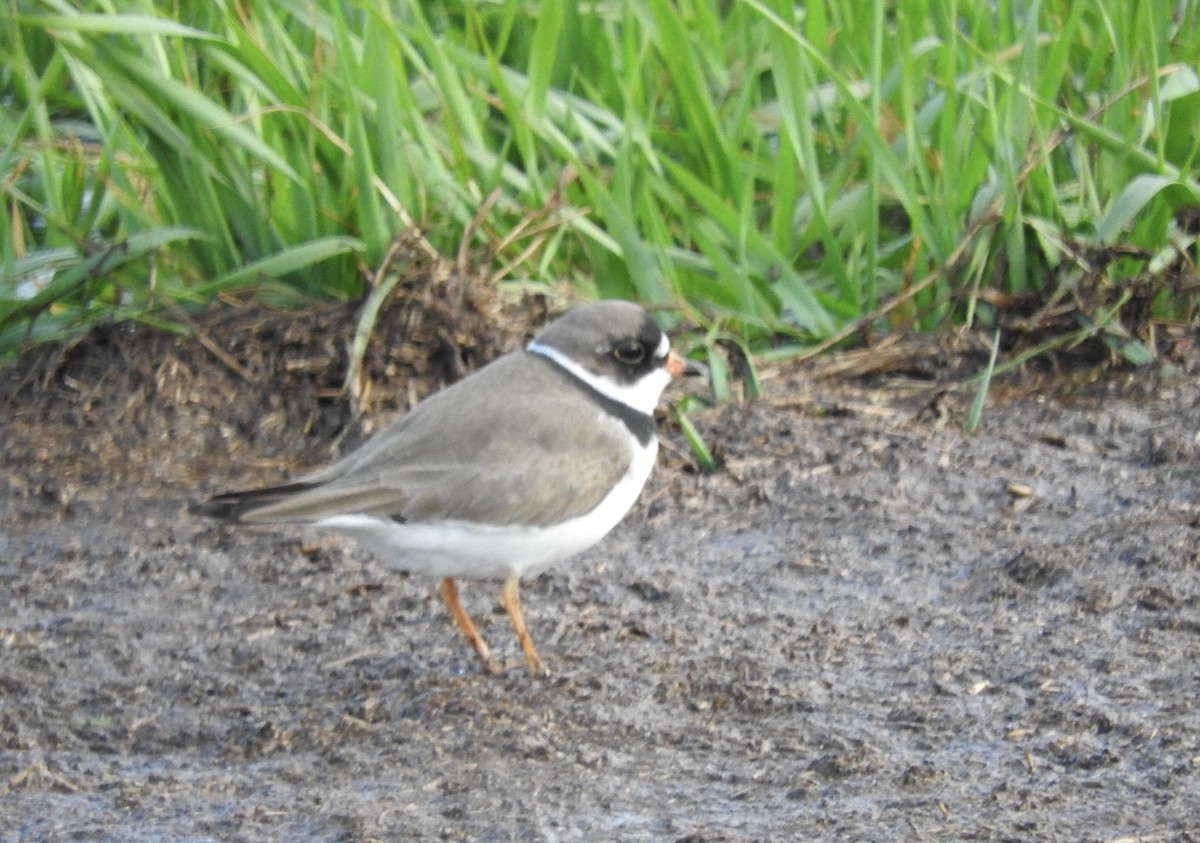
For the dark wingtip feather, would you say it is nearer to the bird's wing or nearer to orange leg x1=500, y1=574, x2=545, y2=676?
the bird's wing

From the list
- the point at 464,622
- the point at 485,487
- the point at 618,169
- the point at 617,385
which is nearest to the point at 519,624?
the point at 464,622

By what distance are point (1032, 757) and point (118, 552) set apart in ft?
9.06

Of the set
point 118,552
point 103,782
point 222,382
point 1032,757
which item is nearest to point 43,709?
point 103,782

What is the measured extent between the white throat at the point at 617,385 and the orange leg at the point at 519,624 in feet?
2.09

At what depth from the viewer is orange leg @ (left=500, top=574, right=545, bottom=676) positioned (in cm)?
447

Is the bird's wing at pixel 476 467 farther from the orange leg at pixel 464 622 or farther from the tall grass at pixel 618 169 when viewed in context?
the tall grass at pixel 618 169

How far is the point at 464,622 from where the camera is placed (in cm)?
461

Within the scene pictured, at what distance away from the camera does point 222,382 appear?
5.92 metres

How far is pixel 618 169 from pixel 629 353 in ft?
4.43

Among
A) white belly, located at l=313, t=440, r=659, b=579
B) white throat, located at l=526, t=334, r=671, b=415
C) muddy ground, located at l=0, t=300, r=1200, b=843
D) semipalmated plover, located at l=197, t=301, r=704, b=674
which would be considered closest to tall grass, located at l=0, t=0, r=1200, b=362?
muddy ground, located at l=0, t=300, r=1200, b=843

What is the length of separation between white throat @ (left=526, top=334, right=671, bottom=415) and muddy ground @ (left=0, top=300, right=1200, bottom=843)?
0.49m

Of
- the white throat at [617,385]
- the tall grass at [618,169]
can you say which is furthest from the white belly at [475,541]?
the tall grass at [618,169]

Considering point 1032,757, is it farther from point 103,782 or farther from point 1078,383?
point 1078,383

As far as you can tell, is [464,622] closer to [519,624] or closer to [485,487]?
[519,624]
